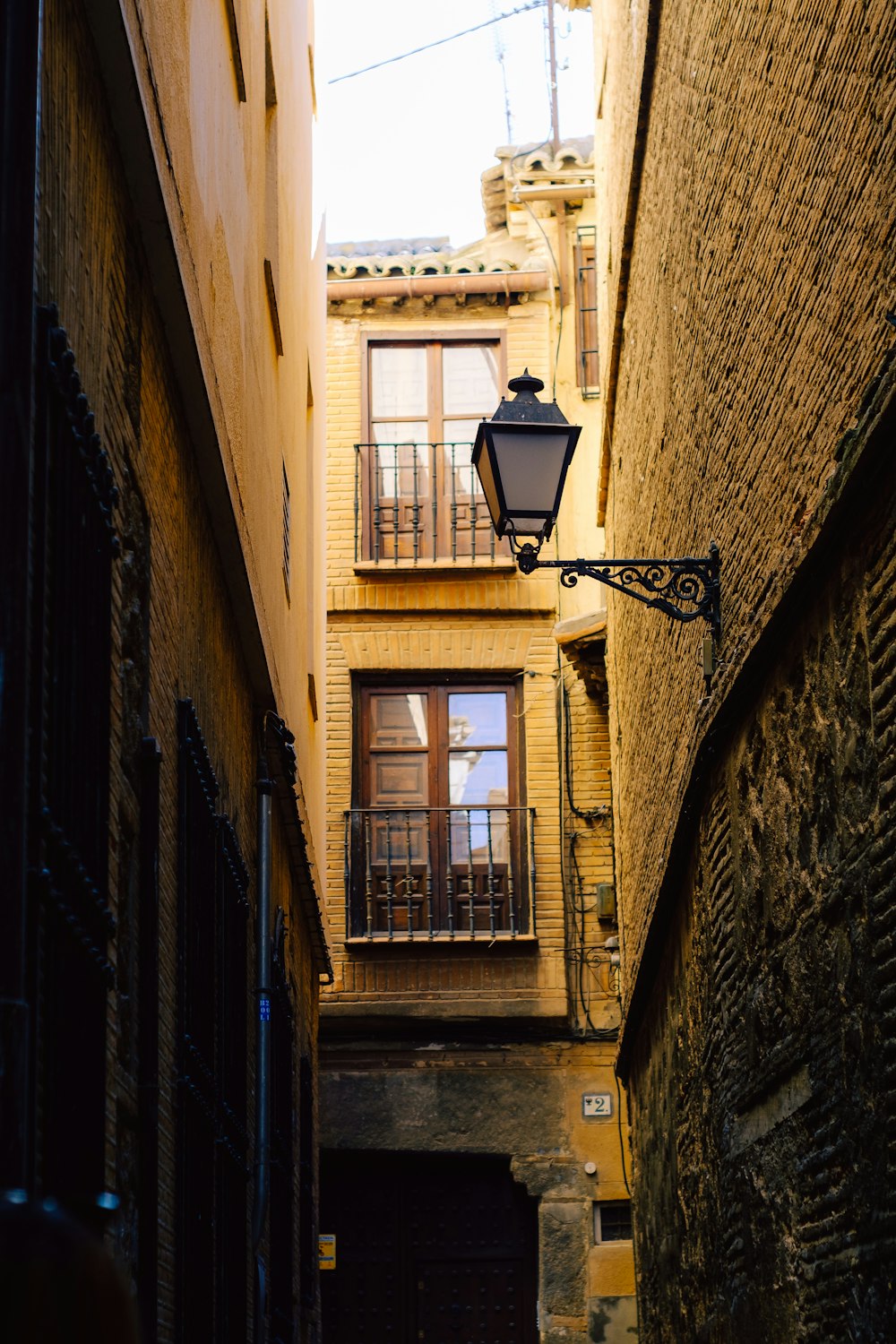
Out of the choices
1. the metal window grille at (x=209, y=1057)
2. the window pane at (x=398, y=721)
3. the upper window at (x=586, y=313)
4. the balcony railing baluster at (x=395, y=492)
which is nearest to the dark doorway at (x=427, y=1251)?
A: the window pane at (x=398, y=721)

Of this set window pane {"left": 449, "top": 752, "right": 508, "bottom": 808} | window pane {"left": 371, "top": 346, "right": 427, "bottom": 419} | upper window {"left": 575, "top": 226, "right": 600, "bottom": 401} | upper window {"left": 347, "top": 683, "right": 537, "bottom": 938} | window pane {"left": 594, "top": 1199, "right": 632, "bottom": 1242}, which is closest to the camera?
window pane {"left": 594, "top": 1199, "right": 632, "bottom": 1242}

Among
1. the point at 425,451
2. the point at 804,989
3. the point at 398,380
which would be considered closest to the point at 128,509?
the point at 804,989

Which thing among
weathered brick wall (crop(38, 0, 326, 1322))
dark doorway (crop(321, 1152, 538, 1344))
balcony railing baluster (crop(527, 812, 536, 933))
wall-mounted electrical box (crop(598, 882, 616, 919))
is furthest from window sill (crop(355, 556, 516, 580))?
weathered brick wall (crop(38, 0, 326, 1322))

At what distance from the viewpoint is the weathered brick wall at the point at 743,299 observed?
421 centimetres

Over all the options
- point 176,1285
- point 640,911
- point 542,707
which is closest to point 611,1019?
point 542,707

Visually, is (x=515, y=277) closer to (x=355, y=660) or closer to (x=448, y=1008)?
(x=355, y=660)

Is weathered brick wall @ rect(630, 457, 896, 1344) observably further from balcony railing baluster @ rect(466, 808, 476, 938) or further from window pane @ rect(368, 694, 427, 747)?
window pane @ rect(368, 694, 427, 747)

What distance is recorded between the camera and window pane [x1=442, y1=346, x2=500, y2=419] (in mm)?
17391

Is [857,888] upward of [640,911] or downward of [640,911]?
downward

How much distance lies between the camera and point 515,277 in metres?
17.3

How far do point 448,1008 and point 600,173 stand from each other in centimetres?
671

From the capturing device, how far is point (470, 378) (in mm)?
17453

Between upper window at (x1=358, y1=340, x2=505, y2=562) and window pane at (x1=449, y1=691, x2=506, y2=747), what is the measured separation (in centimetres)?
127

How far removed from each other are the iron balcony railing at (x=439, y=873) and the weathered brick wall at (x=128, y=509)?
959 cm
